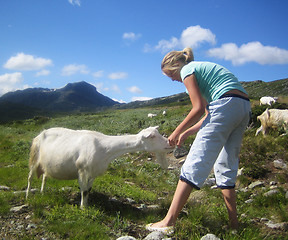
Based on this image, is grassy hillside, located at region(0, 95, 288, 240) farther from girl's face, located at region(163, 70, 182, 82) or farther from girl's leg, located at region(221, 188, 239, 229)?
girl's face, located at region(163, 70, 182, 82)

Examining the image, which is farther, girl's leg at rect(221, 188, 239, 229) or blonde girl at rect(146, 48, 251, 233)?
girl's leg at rect(221, 188, 239, 229)

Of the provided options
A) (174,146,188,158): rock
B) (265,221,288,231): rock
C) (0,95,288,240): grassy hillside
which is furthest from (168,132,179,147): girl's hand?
(174,146,188,158): rock

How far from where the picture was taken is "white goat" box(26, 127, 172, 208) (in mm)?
4621

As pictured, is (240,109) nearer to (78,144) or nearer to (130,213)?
(130,213)

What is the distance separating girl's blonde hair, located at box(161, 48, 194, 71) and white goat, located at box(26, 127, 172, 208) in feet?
4.21

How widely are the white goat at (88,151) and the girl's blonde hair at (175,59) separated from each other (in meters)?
1.28

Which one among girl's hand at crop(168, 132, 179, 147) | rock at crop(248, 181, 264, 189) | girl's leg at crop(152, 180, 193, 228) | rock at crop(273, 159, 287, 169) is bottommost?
rock at crop(248, 181, 264, 189)

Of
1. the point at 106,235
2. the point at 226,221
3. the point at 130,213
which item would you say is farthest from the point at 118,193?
the point at 226,221

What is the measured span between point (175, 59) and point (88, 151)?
7.73 ft

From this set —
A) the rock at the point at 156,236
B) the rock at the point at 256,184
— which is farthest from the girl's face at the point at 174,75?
the rock at the point at 256,184

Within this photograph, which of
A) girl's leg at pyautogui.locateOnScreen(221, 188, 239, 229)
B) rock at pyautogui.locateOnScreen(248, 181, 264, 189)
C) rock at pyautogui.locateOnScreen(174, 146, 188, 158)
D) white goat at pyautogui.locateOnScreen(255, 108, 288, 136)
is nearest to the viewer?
girl's leg at pyautogui.locateOnScreen(221, 188, 239, 229)

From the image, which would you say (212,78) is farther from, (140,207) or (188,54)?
(140,207)

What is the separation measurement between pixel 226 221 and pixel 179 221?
0.93 meters

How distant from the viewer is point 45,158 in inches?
209
